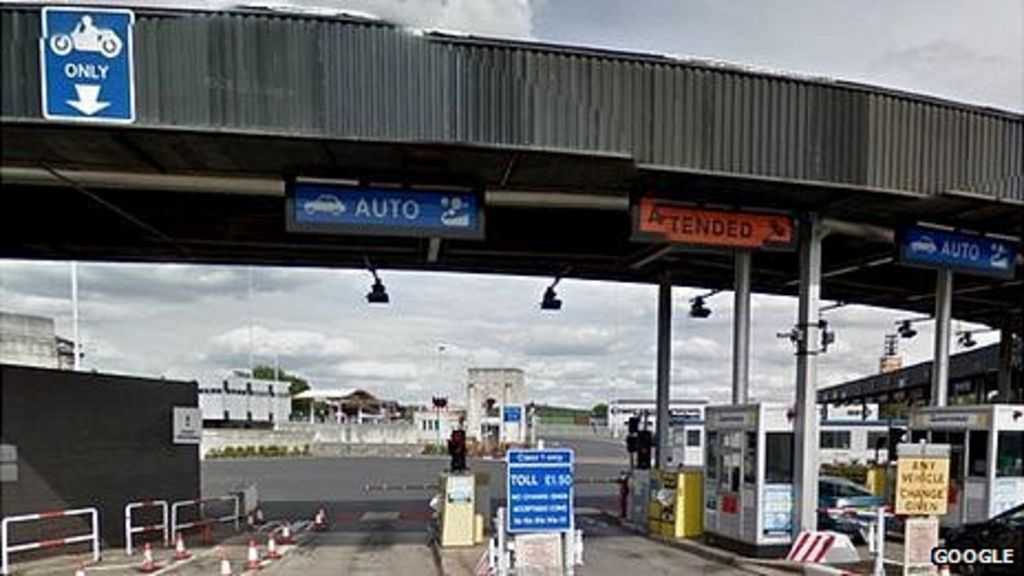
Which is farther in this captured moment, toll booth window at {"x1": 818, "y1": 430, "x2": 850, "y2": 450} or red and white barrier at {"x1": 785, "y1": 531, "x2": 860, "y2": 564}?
toll booth window at {"x1": 818, "y1": 430, "x2": 850, "y2": 450}

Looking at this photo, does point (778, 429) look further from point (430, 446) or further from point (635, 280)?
point (430, 446)

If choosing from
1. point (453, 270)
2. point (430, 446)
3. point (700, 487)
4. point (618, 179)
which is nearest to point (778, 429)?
point (700, 487)

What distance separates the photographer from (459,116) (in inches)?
394

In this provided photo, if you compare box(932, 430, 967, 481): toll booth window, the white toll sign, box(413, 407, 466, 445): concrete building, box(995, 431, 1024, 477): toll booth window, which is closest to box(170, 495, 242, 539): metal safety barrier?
the white toll sign

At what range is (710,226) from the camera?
12.9m

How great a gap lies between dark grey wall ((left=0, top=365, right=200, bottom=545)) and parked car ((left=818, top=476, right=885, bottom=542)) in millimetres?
12525

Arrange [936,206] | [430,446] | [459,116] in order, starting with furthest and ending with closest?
[430,446] → [936,206] → [459,116]

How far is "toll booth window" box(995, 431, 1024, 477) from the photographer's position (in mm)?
15367

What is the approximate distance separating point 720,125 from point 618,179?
1.57 metres

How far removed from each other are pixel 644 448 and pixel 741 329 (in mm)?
5146

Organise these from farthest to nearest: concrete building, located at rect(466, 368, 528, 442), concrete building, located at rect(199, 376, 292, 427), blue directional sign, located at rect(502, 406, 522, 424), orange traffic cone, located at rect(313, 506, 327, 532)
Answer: concrete building, located at rect(199, 376, 292, 427)
concrete building, located at rect(466, 368, 528, 442)
blue directional sign, located at rect(502, 406, 522, 424)
orange traffic cone, located at rect(313, 506, 327, 532)

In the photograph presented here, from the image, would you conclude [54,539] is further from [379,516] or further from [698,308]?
[698,308]

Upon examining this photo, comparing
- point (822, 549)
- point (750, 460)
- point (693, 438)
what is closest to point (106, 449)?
point (750, 460)

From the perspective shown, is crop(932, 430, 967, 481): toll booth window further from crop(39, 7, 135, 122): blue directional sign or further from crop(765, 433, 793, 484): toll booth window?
crop(39, 7, 135, 122): blue directional sign
